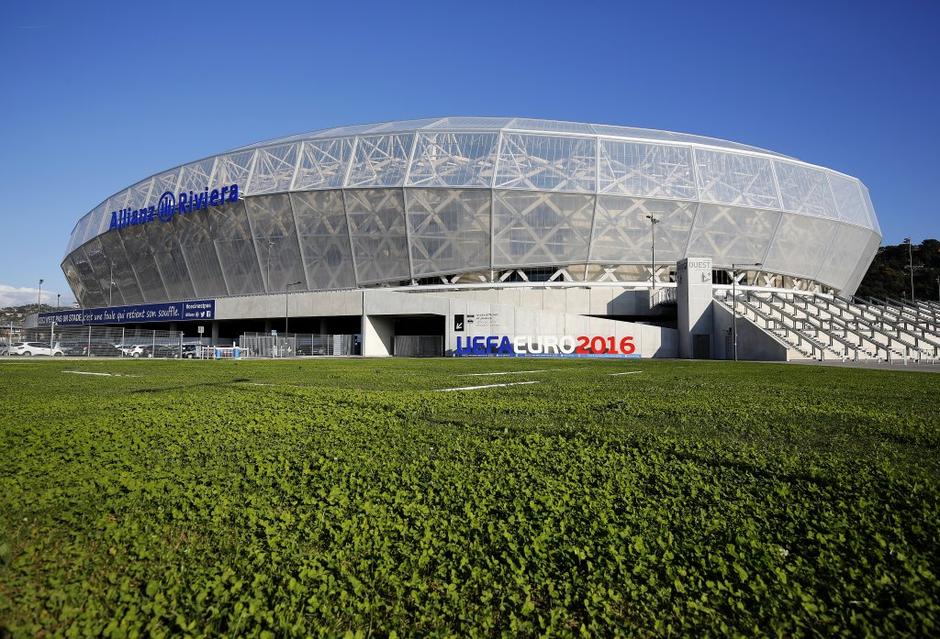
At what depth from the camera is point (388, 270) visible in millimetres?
47812

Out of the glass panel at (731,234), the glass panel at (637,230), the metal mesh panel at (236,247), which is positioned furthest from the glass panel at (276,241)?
the glass panel at (731,234)

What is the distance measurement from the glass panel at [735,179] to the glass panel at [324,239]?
31.8m

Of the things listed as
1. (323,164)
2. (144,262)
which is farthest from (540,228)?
(144,262)

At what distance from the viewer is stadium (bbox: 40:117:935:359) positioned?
41.4 meters

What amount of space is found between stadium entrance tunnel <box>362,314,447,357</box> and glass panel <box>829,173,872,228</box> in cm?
4220

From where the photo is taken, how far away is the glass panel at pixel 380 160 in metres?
45.0

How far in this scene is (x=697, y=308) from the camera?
1588 inches

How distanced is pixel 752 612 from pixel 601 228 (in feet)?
152

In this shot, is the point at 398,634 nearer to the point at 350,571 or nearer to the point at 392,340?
the point at 350,571

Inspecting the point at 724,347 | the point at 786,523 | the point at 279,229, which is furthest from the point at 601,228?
the point at 786,523

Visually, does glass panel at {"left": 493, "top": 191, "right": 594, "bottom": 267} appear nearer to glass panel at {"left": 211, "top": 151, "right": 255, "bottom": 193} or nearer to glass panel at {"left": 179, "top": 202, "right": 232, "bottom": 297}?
glass panel at {"left": 179, "top": 202, "right": 232, "bottom": 297}

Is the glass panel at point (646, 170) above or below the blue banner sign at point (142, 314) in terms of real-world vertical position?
above

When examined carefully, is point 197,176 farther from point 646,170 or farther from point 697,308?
point 697,308

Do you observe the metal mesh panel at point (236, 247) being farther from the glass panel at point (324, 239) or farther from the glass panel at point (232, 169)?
the glass panel at point (324, 239)
